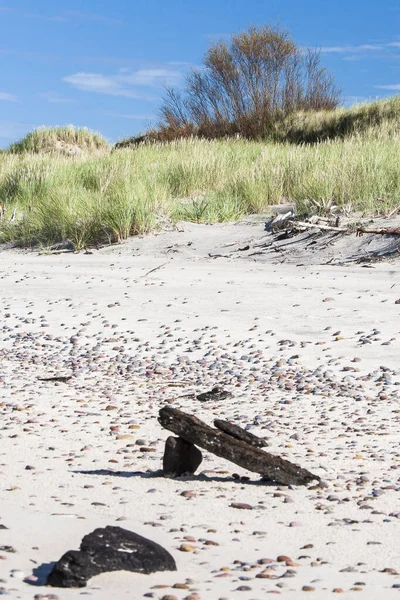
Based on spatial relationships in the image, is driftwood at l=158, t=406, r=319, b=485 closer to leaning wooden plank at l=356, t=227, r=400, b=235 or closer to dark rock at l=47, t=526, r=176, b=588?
dark rock at l=47, t=526, r=176, b=588

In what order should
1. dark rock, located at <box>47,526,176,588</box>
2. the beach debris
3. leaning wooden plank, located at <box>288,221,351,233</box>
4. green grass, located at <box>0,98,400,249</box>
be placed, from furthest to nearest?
green grass, located at <box>0,98,400,249</box> < leaning wooden plank, located at <box>288,221,351,233</box> < the beach debris < dark rock, located at <box>47,526,176,588</box>

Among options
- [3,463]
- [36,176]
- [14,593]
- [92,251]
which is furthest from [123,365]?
[36,176]

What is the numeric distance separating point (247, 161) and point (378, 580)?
13213 mm

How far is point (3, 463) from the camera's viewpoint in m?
3.75

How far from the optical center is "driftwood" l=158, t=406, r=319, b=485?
11.2 ft

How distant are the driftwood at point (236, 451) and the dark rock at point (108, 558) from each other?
2.95 feet

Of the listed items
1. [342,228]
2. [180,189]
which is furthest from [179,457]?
[180,189]

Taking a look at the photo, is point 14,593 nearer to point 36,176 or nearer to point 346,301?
point 346,301

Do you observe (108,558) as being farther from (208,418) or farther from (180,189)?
(180,189)

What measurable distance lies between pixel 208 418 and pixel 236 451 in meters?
1.16

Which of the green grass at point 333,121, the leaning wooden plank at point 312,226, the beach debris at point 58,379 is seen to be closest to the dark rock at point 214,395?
the beach debris at point 58,379

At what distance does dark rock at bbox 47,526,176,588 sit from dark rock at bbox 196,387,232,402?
2.40m

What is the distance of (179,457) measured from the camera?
3551 millimetres

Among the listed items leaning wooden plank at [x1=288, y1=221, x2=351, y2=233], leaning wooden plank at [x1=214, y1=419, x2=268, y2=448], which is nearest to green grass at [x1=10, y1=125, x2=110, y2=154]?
leaning wooden plank at [x1=288, y1=221, x2=351, y2=233]
